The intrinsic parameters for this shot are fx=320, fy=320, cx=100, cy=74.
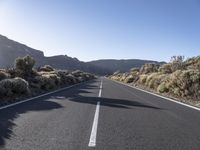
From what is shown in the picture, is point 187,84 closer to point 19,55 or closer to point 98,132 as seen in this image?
point 98,132

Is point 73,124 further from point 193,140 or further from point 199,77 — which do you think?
point 199,77

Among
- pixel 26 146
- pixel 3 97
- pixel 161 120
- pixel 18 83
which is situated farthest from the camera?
pixel 18 83

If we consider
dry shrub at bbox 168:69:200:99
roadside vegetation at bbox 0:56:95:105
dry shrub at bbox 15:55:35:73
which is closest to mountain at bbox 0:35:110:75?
dry shrub at bbox 15:55:35:73

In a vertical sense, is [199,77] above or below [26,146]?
above

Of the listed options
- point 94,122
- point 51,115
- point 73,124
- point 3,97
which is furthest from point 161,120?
point 3,97

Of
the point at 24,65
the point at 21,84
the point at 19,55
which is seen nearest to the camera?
the point at 21,84

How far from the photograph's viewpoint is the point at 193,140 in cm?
729

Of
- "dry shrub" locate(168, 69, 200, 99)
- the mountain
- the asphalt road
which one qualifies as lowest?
the asphalt road

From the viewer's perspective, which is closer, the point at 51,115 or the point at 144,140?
the point at 144,140

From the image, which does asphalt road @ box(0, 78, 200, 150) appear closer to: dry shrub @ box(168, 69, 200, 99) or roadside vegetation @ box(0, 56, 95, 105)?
roadside vegetation @ box(0, 56, 95, 105)

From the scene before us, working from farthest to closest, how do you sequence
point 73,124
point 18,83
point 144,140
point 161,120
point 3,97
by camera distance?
1. point 18,83
2. point 3,97
3. point 161,120
4. point 73,124
5. point 144,140

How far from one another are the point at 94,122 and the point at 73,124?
73 centimetres

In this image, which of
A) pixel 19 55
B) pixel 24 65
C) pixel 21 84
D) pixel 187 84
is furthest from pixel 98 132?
pixel 19 55

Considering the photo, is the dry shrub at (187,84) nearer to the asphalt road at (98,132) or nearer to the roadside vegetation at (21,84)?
the asphalt road at (98,132)
